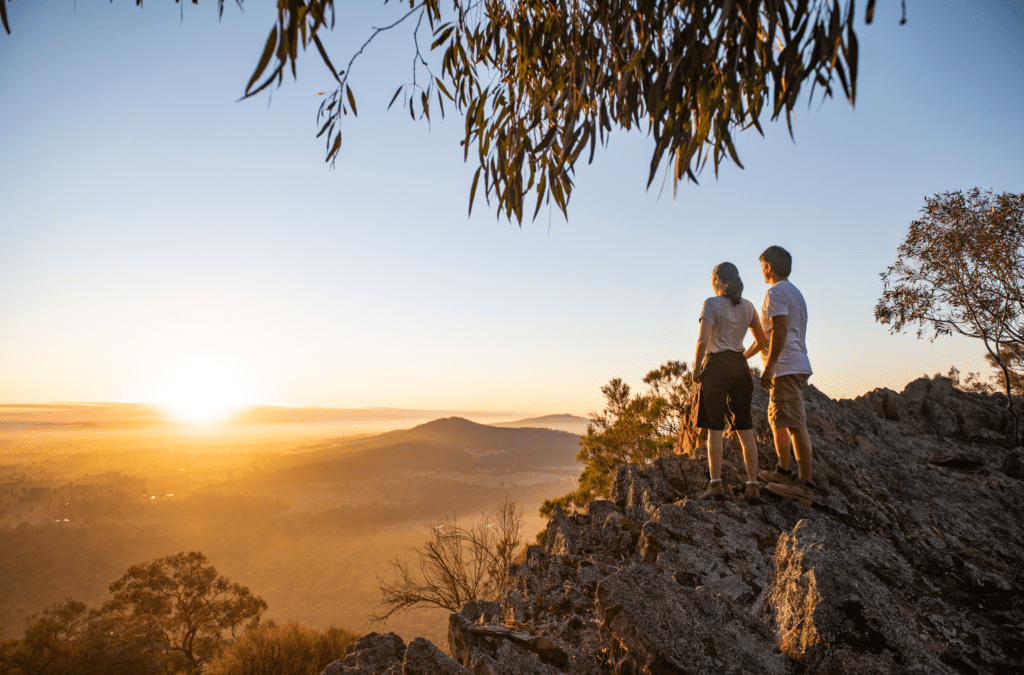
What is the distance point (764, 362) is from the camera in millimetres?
4180

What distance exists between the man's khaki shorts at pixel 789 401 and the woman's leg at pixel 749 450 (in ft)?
0.97

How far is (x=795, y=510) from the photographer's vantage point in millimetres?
4273

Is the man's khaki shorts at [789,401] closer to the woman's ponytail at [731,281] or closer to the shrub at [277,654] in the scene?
the woman's ponytail at [731,281]

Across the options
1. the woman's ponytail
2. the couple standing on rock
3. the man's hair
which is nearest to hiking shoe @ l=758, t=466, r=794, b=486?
the couple standing on rock

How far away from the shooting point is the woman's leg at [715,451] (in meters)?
4.32

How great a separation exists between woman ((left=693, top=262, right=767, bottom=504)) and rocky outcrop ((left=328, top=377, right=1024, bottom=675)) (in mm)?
729

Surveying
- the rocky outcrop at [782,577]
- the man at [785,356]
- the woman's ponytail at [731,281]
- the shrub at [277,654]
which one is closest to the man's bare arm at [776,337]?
the man at [785,356]

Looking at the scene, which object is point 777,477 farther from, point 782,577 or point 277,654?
point 277,654

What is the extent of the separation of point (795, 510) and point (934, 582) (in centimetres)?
107

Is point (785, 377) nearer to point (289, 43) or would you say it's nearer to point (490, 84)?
point (490, 84)

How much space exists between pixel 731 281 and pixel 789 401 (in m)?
1.22

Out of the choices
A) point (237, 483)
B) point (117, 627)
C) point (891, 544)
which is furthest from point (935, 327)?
point (237, 483)

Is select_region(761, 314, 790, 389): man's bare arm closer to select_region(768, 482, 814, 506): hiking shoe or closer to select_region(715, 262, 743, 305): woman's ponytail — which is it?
select_region(715, 262, 743, 305): woman's ponytail

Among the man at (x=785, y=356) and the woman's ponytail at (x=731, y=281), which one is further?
the woman's ponytail at (x=731, y=281)
